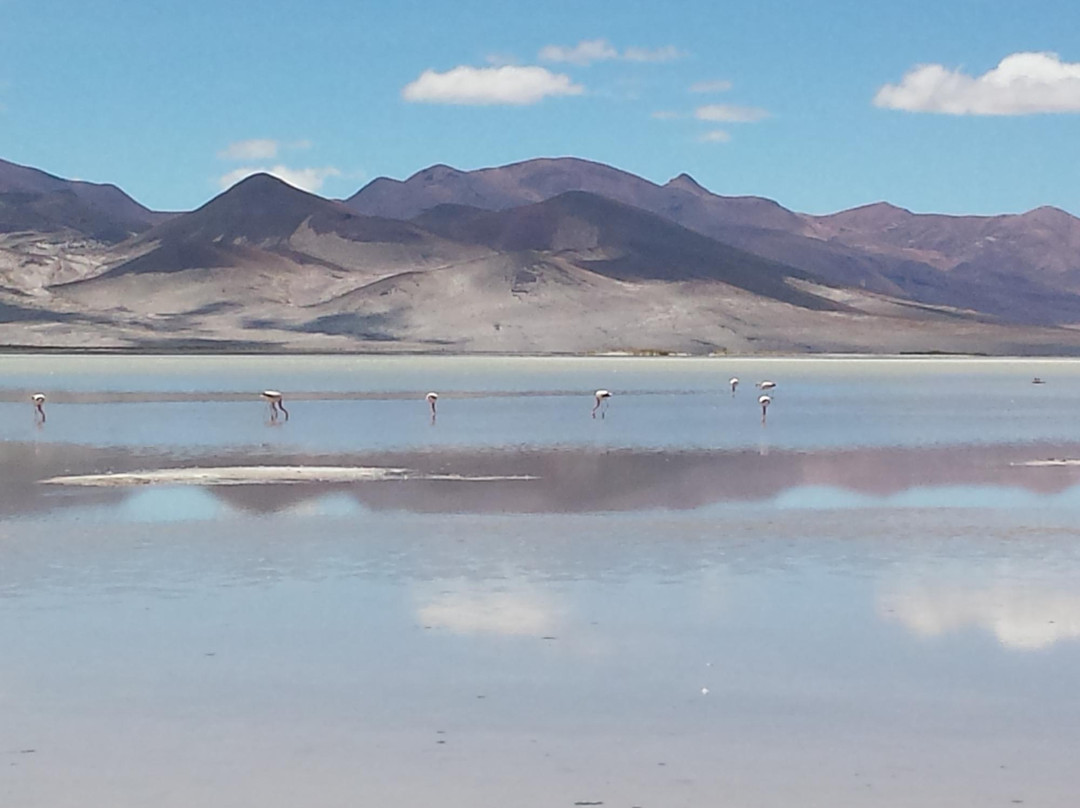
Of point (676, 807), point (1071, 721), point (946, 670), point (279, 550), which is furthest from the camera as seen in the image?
point (279, 550)

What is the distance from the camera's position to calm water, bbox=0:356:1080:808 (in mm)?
8484

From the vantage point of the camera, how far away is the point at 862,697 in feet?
32.9

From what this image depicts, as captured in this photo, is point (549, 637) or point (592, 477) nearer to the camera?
point (549, 637)

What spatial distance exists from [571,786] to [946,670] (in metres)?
3.43

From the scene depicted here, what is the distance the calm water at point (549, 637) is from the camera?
8484 millimetres

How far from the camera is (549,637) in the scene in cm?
1180

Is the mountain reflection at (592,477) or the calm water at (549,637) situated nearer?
the calm water at (549,637)

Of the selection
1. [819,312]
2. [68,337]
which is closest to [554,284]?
[819,312]

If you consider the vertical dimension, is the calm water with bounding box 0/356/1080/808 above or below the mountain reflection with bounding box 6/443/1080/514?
above

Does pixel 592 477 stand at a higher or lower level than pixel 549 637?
lower

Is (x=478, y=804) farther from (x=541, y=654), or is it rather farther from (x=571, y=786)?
(x=541, y=654)

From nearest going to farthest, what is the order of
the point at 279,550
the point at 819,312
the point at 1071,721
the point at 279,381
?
the point at 1071,721 → the point at 279,550 → the point at 279,381 → the point at 819,312

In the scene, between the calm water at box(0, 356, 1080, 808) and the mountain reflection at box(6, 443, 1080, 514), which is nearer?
the calm water at box(0, 356, 1080, 808)

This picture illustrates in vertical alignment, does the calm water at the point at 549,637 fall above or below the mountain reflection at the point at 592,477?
above
